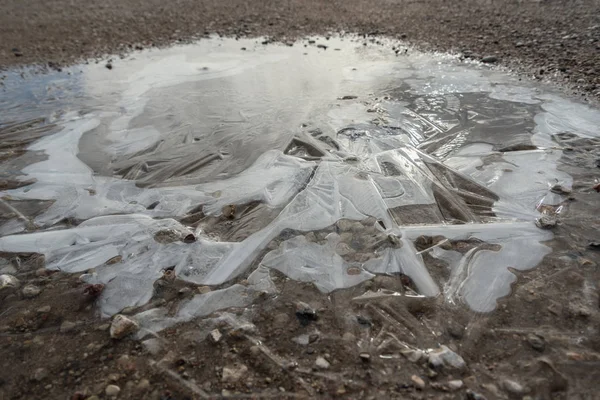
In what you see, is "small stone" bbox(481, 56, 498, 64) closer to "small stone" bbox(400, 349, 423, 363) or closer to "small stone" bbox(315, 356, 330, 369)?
"small stone" bbox(400, 349, 423, 363)

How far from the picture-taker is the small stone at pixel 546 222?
2289mm

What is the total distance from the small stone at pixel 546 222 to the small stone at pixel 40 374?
259 cm

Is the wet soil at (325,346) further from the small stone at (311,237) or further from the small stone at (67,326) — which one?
the small stone at (311,237)

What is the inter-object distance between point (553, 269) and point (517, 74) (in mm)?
3012

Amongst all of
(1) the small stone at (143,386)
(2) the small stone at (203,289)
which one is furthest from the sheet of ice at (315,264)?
(1) the small stone at (143,386)

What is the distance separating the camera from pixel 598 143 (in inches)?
118

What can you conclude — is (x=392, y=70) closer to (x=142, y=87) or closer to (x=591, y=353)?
(x=142, y=87)

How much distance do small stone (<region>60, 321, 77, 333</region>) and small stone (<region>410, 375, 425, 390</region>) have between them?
1.54m

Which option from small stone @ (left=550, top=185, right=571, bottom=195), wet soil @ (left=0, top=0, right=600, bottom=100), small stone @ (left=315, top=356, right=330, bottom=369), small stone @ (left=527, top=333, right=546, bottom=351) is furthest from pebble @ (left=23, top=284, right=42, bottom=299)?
wet soil @ (left=0, top=0, right=600, bottom=100)

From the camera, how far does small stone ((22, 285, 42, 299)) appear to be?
205 centimetres

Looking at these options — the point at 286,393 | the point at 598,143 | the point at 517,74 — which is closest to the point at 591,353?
the point at 286,393

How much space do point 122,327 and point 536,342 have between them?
182 centimetres

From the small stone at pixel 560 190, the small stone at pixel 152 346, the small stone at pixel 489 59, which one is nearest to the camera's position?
the small stone at pixel 152 346

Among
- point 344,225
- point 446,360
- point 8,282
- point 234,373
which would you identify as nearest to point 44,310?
point 8,282
